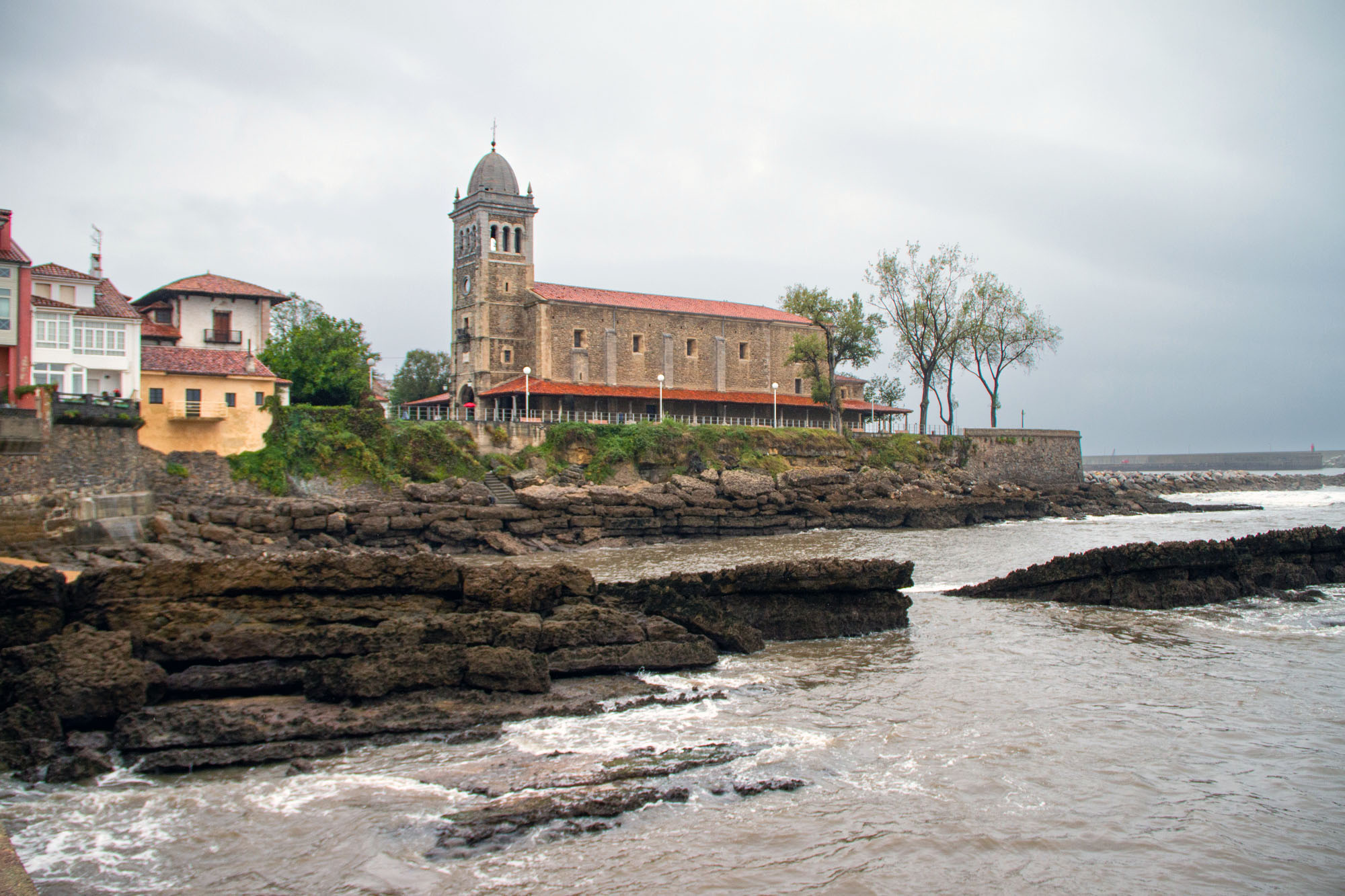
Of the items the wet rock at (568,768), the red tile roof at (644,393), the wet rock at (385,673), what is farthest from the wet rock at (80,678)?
the red tile roof at (644,393)

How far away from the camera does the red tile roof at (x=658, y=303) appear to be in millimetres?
53281

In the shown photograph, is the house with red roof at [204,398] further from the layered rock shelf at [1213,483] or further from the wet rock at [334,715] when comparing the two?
the layered rock shelf at [1213,483]

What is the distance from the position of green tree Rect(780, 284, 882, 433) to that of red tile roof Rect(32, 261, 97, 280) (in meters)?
35.7

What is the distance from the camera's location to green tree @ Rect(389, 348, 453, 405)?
61.5m

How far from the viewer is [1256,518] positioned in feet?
139

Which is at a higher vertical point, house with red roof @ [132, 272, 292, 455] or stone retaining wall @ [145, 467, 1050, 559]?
house with red roof @ [132, 272, 292, 455]

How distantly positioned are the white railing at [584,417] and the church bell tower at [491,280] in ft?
6.02

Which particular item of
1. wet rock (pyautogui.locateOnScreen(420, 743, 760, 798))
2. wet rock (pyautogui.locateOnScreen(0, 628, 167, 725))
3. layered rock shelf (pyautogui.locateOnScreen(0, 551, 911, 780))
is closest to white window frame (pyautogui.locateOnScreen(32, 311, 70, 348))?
layered rock shelf (pyautogui.locateOnScreen(0, 551, 911, 780))

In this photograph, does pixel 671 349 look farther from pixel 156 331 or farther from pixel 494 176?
pixel 156 331

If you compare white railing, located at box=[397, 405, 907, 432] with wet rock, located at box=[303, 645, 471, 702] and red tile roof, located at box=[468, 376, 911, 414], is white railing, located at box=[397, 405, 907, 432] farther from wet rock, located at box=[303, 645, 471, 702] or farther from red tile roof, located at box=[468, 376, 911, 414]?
wet rock, located at box=[303, 645, 471, 702]

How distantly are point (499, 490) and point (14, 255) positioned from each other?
1765cm

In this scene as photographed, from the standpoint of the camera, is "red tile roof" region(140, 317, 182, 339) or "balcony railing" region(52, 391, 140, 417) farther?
"red tile roof" region(140, 317, 182, 339)

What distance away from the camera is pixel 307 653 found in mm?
10297

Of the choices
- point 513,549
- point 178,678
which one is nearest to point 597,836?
point 178,678
